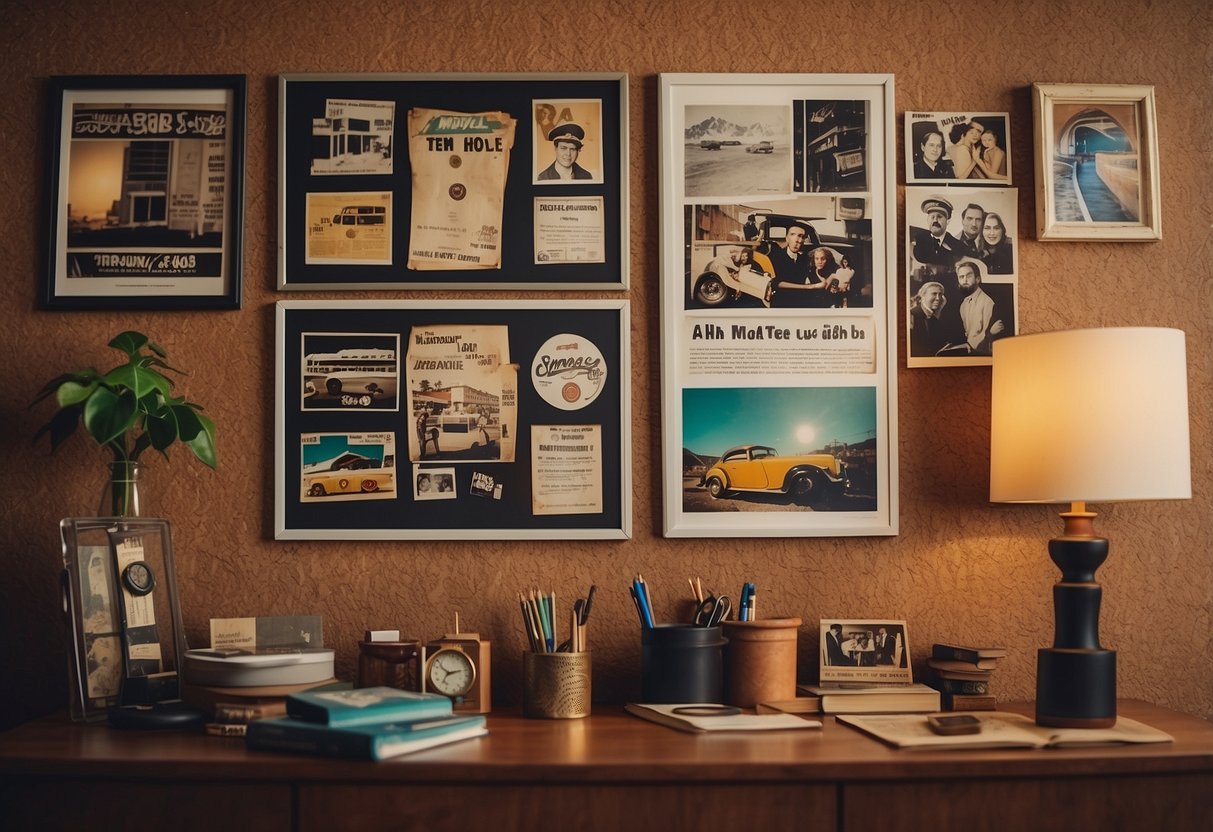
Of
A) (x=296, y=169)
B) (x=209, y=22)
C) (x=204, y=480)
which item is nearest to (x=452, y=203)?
(x=296, y=169)

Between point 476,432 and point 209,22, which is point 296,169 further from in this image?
point 476,432

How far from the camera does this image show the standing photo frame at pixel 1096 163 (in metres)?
2.03

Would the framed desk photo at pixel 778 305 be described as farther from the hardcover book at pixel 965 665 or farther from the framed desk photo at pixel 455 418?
the hardcover book at pixel 965 665

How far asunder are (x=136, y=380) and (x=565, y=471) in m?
0.84

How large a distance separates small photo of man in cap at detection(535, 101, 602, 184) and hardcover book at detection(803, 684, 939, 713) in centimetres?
115

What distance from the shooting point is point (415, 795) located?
1.43 metres

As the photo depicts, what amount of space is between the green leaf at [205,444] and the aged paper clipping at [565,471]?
0.63 meters

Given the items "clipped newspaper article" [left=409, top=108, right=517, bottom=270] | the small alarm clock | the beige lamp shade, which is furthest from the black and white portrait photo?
the small alarm clock

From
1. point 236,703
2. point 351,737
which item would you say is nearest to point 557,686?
point 351,737

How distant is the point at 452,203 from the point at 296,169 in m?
0.34

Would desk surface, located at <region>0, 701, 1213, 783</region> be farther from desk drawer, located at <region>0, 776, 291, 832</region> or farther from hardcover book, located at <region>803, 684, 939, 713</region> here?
hardcover book, located at <region>803, 684, 939, 713</region>

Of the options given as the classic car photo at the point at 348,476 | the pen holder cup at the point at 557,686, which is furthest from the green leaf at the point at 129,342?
the pen holder cup at the point at 557,686

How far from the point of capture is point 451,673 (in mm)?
1796

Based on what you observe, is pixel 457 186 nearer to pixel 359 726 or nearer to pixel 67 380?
pixel 67 380
